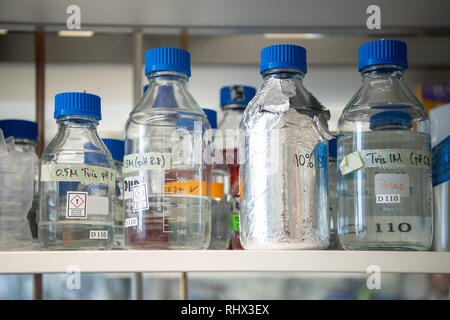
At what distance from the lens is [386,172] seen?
2.72ft

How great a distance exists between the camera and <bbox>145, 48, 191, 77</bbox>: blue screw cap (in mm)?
926

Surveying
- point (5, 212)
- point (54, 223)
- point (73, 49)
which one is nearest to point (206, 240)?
point (54, 223)

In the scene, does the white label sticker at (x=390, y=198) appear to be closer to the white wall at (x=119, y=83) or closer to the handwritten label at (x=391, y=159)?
the handwritten label at (x=391, y=159)

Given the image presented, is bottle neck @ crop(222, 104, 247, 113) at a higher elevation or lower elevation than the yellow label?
higher

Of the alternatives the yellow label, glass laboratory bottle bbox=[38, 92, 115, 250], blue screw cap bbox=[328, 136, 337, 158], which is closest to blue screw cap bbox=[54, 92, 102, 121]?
glass laboratory bottle bbox=[38, 92, 115, 250]

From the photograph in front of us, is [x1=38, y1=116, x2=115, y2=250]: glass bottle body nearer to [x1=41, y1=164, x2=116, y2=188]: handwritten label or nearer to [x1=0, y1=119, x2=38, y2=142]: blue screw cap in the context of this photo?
[x1=41, y1=164, x2=116, y2=188]: handwritten label

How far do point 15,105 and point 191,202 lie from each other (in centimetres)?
72

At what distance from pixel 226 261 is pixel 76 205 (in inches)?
10.8

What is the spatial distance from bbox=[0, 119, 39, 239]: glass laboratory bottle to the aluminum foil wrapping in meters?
0.44

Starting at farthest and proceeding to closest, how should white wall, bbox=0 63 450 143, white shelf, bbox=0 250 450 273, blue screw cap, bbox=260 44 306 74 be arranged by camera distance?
1. white wall, bbox=0 63 450 143
2. blue screw cap, bbox=260 44 306 74
3. white shelf, bbox=0 250 450 273

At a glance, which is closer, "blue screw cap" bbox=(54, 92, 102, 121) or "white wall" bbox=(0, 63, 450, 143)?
"blue screw cap" bbox=(54, 92, 102, 121)

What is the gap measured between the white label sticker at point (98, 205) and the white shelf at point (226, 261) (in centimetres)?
11
